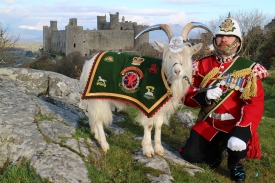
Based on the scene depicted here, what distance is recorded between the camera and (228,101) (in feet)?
15.4

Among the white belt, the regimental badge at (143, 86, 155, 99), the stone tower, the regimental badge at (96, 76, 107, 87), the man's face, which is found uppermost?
the stone tower

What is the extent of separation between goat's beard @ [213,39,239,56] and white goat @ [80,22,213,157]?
344 mm

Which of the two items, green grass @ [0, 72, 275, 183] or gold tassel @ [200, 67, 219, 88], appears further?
gold tassel @ [200, 67, 219, 88]

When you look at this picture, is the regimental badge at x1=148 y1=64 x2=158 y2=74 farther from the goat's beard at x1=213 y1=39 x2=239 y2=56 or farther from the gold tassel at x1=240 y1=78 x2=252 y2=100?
the gold tassel at x1=240 y1=78 x2=252 y2=100

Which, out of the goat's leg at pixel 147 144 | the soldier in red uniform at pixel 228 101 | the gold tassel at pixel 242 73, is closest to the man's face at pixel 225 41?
the soldier in red uniform at pixel 228 101

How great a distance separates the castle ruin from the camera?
5453 centimetres

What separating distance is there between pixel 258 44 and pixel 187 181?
2742cm

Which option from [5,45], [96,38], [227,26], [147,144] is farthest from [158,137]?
[96,38]

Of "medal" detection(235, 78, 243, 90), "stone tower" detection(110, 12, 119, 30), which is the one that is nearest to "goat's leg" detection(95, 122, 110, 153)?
"medal" detection(235, 78, 243, 90)

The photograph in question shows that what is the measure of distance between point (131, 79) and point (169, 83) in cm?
58

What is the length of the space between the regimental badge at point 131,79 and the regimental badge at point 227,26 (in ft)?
4.51

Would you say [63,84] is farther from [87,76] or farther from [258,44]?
[258,44]

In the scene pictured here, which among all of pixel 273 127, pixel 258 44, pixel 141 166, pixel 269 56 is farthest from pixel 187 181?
pixel 258 44

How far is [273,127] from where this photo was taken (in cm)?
745
